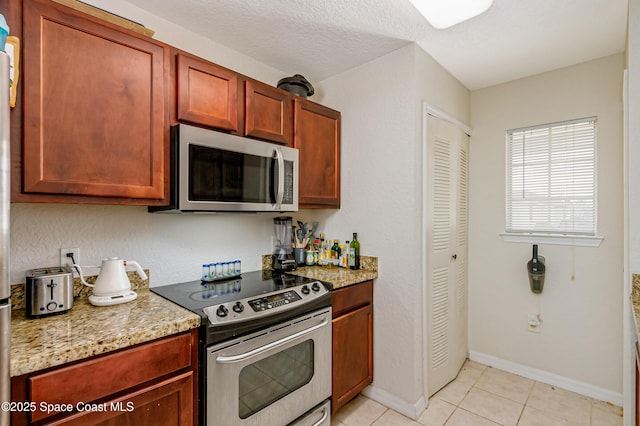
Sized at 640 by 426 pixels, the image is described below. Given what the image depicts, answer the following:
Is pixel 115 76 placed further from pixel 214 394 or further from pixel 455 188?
pixel 455 188

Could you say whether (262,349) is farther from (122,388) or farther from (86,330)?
(86,330)

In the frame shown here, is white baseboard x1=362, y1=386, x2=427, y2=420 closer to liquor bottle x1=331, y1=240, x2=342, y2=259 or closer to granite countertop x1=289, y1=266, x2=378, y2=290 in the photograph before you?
granite countertop x1=289, y1=266, x2=378, y2=290

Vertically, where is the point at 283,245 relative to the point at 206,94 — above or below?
below

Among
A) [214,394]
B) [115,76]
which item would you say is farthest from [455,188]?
[115,76]

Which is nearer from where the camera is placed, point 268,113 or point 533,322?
point 268,113

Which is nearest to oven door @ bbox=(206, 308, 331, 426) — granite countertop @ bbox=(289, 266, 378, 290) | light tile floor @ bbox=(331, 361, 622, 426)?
granite countertop @ bbox=(289, 266, 378, 290)

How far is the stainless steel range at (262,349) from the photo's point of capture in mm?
1375

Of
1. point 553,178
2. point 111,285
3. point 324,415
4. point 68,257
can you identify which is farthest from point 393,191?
point 68,257

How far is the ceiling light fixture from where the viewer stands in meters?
1.51

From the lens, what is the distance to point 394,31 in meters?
2.01

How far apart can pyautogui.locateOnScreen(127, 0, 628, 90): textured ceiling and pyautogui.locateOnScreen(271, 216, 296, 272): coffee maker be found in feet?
4.17

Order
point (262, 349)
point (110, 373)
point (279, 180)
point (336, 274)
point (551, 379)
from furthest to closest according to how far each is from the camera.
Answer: point (551, 379)
point (336, 274)
point (279, 180)
point (262, 349)
point (110, 373)

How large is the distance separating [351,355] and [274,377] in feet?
2.28

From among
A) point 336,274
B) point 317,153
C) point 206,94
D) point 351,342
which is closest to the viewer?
point 206,94
